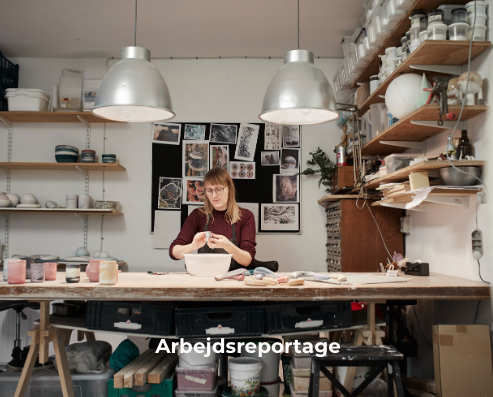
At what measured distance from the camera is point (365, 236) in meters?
3.73

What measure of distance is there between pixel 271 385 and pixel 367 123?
222 cm

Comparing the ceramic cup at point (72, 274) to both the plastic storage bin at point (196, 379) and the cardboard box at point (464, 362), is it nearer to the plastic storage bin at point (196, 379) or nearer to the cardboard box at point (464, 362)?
the plastic storage bin at point (196, 379)

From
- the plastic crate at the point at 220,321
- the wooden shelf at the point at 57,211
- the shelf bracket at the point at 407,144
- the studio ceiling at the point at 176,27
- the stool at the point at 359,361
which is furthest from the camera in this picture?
the wooden shelf at the point at 57,211

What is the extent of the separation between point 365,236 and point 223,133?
178cm

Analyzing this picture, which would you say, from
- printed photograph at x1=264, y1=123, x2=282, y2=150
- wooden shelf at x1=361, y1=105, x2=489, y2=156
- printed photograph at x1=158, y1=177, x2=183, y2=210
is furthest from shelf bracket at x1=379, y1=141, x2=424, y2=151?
printed photograph at x1=158, y1=177, x2=183, y2=210

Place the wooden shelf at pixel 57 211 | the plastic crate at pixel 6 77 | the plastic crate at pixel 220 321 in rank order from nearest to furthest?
the plastic crate at pixel 220 321 → the wooden shelf at pixel 57 211 → the plastic crate at pixel 6 77

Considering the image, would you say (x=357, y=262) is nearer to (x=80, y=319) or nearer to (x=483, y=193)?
(x=483, y=193)

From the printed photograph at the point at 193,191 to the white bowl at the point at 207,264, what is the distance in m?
1.98

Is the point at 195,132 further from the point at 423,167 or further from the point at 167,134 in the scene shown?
the point at 423,167

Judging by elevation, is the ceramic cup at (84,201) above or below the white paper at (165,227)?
above

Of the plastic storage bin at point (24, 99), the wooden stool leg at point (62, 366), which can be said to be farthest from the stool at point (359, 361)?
the plastic storage bin at point (24, 99)

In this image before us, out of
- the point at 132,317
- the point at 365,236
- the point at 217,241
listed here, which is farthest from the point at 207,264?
the point at 365,236

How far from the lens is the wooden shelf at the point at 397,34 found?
8.46 ft

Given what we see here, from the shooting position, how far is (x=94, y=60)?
4.66 metres
